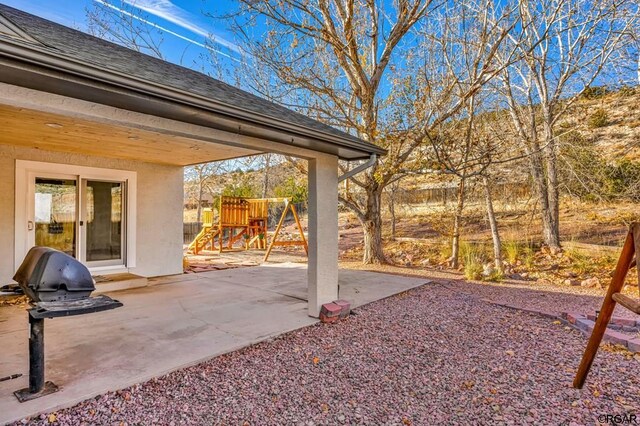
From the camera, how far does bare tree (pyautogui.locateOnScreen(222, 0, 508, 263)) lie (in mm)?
7887

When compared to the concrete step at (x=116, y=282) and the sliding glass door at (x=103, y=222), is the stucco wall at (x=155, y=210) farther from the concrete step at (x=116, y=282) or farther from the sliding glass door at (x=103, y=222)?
the concrete step at (x=116, y=282)

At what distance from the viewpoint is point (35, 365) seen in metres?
2.71

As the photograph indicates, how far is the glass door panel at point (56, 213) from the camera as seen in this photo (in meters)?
6.37

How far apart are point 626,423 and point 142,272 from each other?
776cm

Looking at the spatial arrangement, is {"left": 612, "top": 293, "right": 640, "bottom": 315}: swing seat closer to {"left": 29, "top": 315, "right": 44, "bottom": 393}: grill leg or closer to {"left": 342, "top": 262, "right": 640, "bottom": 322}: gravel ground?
{"left": 342, "top": 262, "right": 640, "bottom": 322}: gravel ground

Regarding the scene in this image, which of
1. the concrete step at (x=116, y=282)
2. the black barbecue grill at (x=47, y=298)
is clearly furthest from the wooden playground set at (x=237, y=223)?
the black barbecue grill at (x=47, y=298)

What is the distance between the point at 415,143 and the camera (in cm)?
815

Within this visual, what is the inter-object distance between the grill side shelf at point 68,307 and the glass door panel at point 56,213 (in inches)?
184

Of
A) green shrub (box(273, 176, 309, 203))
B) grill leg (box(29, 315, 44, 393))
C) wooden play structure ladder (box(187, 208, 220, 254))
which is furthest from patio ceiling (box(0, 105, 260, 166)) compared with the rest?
green shrub (box(273, 176, 309, 203))

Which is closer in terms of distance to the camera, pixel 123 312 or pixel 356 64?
pixel 123 312

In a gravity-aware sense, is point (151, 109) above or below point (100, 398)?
above

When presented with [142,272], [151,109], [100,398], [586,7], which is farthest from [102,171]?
[586,7]

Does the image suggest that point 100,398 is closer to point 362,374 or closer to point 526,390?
point 362,374

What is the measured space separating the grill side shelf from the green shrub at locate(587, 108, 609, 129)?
39.5 feet
